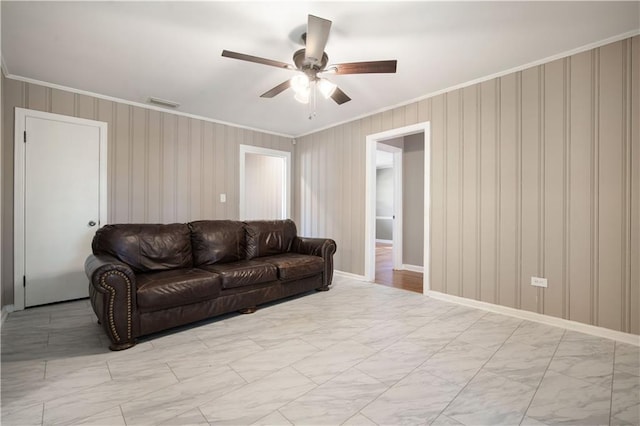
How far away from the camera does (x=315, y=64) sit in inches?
91.6

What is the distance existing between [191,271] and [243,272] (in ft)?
1.69

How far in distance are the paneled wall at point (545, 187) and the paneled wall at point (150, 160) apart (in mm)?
2887

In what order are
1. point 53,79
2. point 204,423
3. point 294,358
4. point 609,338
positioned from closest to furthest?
point 204,423, point 294,358, point 609,338, point 53,79

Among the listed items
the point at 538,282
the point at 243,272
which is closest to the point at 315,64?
the point at 243,272

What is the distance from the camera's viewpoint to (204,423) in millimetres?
1481

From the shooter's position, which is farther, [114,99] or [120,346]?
[114,99]

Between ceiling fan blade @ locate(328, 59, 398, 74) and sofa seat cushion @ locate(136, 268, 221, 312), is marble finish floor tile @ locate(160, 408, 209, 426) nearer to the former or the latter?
sofa seat cushion @ locate(136, 268, 221, 312)

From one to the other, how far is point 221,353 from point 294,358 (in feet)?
1.87

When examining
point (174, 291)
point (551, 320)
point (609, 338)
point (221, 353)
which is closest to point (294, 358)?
point (221, 353)

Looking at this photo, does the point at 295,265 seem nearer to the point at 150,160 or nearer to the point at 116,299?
the point at 116,299

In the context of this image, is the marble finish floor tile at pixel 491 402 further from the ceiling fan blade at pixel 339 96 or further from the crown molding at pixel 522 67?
the crown molding at pixel 522 67

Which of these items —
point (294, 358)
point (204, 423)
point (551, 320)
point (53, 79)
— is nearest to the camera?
point (204, 423)

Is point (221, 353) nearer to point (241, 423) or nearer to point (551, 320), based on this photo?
point (241, 423)

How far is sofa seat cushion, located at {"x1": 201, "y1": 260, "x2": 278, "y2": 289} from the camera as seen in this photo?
2893 millimetres
